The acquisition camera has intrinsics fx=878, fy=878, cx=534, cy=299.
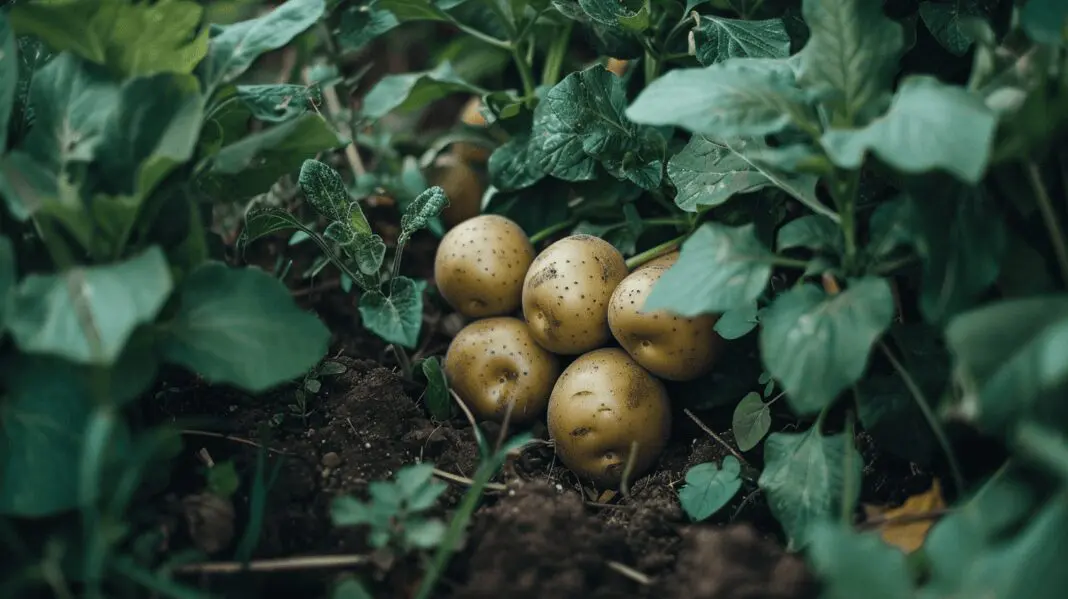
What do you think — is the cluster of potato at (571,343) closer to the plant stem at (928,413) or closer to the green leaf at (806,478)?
the green leaf at (806,478)

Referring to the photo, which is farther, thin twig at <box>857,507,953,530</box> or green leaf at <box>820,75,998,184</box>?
thin twig at <box>857,507,953,530</box>

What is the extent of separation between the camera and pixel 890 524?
1352 millimetres

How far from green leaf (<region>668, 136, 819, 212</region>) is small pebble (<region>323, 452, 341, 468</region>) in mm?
804

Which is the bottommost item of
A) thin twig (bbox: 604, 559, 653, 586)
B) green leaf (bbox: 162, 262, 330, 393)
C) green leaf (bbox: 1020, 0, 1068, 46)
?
thin twig (bbox: 604, 559, 653, 586)

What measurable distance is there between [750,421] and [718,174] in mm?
468

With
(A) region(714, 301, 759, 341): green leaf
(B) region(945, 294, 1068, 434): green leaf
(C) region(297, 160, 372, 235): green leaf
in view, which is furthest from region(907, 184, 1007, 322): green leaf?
(C) region(297, 160, 372, 235): green leaf

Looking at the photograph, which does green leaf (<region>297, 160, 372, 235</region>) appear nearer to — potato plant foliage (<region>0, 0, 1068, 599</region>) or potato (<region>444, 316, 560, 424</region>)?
potato plant foliage (<region>0, 0, 1068, 599</region>)

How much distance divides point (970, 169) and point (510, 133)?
119 cm

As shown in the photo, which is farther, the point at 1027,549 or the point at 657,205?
the point at 657,205

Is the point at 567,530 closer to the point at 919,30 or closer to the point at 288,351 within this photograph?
the point at 288,351

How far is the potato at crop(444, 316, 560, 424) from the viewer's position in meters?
1.83

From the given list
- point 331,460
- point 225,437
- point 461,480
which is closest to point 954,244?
point 461,480

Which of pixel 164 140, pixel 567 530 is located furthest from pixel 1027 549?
pixel 164 140

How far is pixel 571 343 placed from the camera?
5.94 feet
